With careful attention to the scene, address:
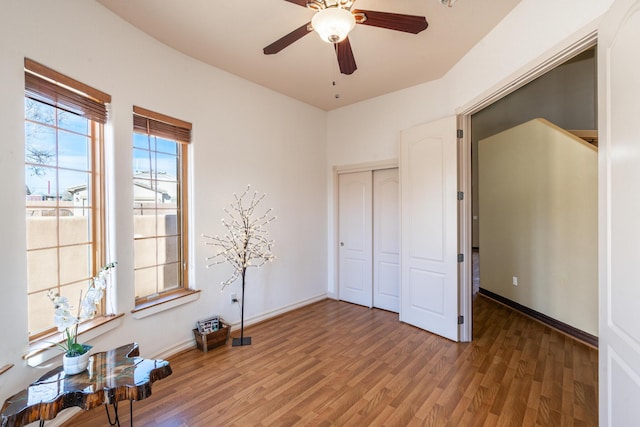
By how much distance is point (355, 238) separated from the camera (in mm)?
4641

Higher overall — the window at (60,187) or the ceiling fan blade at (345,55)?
the ceiling fan blade at (345,55)

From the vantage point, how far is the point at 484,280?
5.00 metres

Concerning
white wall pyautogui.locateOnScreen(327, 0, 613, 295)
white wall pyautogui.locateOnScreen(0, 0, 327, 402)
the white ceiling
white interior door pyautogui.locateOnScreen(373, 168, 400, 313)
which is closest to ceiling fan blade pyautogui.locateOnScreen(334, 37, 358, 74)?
the white ceiling

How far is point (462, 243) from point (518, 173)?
1904 mm

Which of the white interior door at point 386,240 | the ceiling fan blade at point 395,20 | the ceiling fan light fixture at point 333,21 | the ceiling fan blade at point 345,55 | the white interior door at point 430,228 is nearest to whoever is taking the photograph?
the ceiling fan light fixture at point 333,21

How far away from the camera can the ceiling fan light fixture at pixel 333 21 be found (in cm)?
166

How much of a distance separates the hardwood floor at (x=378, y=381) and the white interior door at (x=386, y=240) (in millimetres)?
720

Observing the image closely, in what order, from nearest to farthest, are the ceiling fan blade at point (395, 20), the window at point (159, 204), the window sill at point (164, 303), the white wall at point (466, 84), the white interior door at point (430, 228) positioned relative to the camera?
→ the ceiling fan blade at point (395, 20) → the white wall at point (466, 84) → the window sill at point (164, 303) → the window at point (159, 204) → the white interior door at point (430, 228)

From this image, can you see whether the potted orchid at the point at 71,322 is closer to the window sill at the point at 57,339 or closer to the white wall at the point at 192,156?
the window sill at the point at 57,339

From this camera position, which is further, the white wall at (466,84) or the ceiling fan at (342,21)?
the white wall at (466,84)

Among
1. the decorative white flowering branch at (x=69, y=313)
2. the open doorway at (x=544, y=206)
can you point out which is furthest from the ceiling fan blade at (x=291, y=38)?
the open doorway at (x=544, y=206)

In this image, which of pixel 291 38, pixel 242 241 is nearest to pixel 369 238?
pixel 242 241

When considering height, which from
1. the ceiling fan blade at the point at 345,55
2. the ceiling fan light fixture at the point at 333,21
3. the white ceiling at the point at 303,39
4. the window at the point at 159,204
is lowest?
the window at the point at 159,204

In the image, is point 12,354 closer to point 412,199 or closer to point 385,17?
point 385,17
